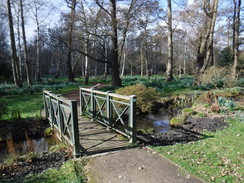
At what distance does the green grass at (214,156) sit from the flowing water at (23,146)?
353cm

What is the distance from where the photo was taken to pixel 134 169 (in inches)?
135

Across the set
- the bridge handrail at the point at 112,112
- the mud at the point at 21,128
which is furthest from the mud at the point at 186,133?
the mud at the point at 21,128

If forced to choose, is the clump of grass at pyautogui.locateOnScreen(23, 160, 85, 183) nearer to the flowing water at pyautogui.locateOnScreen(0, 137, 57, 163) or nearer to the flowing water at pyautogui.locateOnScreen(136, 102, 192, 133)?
the flowing water at pyautogui.locateOnScreen(0, 137, 57, 163)

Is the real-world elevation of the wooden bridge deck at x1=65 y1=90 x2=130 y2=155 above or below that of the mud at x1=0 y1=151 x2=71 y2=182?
above

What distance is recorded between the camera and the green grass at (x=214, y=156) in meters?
3.20

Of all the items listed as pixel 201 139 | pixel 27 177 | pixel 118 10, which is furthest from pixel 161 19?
pixel 27 177

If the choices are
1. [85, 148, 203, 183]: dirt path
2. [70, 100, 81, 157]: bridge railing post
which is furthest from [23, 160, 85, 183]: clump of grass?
[70, 100, 81, 157]: bridge railing post

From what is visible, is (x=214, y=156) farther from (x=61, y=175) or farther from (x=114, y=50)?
(x=114, y=50)

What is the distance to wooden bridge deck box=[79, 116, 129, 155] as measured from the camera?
4305mm

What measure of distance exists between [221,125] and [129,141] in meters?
3.44

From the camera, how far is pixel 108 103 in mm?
5371

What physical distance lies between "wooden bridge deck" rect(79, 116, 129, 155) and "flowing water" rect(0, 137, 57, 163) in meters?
1.26

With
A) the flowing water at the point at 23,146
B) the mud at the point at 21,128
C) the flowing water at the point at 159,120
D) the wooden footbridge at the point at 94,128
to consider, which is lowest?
the flowing water at the point at 23,146

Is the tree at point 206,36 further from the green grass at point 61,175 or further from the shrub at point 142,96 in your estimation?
the green grass at point 61,175
